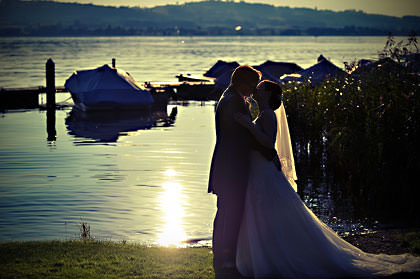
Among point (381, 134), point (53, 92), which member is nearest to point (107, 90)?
point (53, 92)

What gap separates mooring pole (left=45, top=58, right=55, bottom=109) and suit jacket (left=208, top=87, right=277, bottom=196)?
116ft

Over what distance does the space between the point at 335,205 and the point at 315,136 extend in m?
3.24

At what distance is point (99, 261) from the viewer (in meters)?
9.30

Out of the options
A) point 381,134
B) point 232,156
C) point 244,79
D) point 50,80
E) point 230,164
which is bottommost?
point 50,80

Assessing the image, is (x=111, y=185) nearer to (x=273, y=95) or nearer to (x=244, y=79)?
(x=273, y=95)

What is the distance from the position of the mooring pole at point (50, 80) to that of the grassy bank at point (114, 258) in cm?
3339

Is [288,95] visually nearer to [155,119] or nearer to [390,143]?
[390,143]

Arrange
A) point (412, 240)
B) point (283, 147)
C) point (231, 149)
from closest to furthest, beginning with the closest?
point (231, 149) → point (283, 147) → point (412, 240)

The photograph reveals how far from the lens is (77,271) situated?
870 centimetres

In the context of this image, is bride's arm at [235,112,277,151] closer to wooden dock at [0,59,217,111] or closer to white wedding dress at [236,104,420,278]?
white wedding dress at [236,104,420,278]

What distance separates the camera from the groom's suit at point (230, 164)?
832cm

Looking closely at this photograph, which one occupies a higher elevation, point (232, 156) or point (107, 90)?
point (232, 156)

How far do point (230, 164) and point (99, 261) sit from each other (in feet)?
8.75

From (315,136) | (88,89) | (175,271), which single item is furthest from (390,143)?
(88,89)
